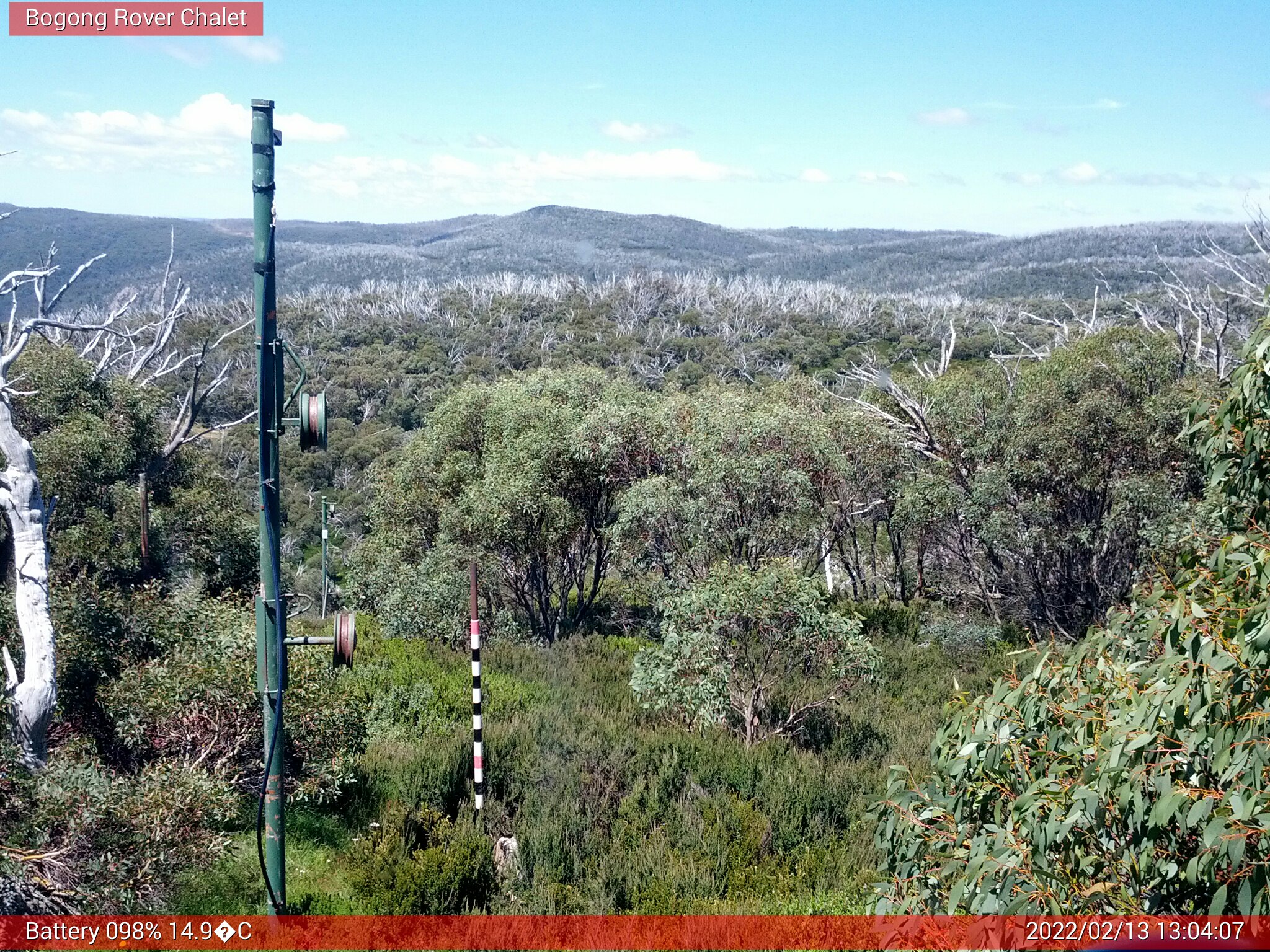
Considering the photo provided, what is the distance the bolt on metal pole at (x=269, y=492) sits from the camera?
458 centimetres

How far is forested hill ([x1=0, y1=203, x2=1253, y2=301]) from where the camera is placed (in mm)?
87000

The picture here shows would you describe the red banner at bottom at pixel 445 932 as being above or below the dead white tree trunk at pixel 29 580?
below

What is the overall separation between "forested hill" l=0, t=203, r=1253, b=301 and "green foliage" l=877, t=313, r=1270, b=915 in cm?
6845

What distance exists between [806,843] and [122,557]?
8.34 metres

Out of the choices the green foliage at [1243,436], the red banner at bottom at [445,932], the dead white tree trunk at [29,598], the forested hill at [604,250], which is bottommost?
the red banner at bottom at [445,932]

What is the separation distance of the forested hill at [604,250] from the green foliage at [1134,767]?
6845 cm

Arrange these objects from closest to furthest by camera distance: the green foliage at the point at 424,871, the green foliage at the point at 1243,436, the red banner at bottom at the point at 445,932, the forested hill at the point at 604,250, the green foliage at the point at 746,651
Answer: the green foliage at the point at 1243,436, the red banner at bottom at the point at 445,932, the green foliage at the point at 424,871, the green foliage at the point at 746,651, the forested hill at the point at 604,250

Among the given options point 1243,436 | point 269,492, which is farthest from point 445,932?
point 1243,436

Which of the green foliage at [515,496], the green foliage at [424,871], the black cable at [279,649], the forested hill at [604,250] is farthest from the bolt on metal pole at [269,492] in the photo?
the forested hill at [604,250]

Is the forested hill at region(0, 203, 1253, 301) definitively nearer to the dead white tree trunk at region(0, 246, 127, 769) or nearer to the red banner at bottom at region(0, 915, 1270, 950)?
the dead white tree trunk at region(0, 246, 127, 769)

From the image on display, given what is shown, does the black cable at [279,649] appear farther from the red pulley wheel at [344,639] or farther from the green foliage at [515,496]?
the green foliage at [515,496]

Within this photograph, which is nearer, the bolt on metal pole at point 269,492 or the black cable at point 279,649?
the bolt on metal pole at point 269,492

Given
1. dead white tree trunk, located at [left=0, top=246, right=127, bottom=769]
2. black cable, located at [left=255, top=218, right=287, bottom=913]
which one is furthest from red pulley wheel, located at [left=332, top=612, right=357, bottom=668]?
dead white tree trunk, located at [left=0, top=246, right=127, bottom=769]

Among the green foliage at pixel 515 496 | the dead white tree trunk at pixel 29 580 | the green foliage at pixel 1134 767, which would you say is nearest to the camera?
the green foliage at pixel 1134 767
